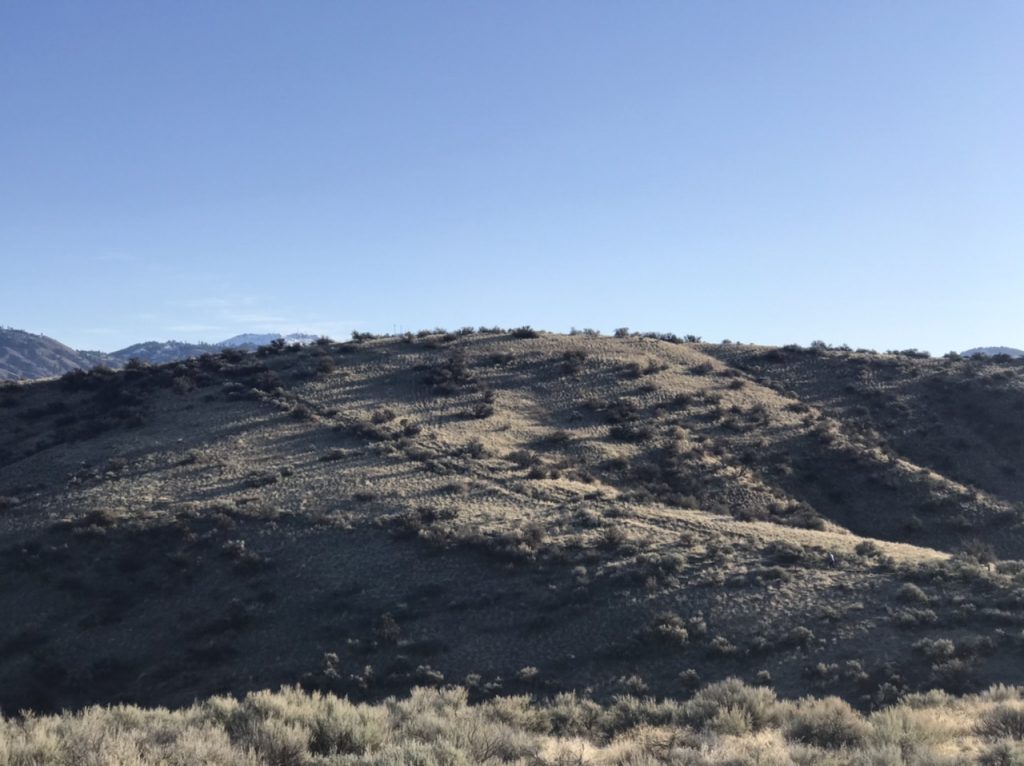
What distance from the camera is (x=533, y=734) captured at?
11953 millimetres

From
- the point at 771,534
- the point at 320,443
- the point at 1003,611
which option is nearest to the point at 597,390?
the point at 320,443

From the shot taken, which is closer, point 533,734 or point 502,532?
point 533,734

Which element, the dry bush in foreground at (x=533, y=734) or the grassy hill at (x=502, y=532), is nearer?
the dry bush in foreground at (x=533, y=734)

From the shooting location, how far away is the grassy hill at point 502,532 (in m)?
20.2

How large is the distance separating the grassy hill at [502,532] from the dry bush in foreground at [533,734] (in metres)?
4.69

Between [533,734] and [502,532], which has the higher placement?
[502,532]

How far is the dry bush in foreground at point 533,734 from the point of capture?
906 cm

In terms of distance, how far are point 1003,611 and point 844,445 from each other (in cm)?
2398

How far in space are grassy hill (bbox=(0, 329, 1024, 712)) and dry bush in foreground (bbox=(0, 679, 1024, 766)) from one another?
4.69 metres

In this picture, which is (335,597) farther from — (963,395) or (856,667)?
(963,395)

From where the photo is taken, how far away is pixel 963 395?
171 feet

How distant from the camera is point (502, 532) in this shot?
2742 cm

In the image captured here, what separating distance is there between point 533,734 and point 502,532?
15483 millimetres

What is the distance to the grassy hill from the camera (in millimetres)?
20156
